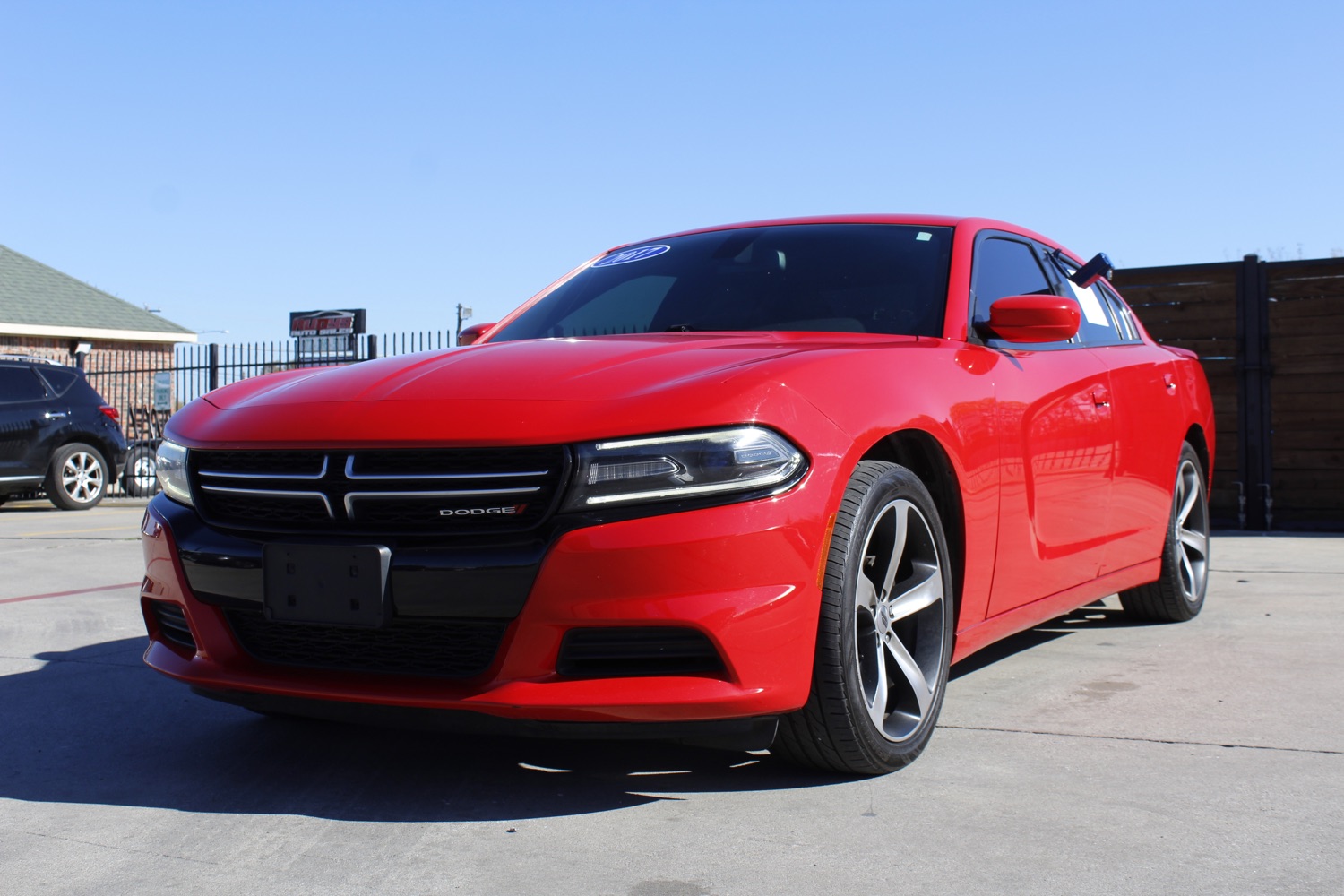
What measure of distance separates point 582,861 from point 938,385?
1.52 meters

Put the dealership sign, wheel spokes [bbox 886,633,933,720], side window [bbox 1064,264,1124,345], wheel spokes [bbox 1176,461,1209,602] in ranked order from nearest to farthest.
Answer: wheel spokes [bbox 886,633,933,720], side window [bbox 1064,264,1124,345], wheel spokes [bbox 1176,461,1209,602], the dealership sign

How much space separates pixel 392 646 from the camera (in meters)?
2.72

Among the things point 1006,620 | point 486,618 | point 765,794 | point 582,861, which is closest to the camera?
point 582,861

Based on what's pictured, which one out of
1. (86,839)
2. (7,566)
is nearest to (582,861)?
(86,839)

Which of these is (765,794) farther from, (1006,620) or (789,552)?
(1006,620)

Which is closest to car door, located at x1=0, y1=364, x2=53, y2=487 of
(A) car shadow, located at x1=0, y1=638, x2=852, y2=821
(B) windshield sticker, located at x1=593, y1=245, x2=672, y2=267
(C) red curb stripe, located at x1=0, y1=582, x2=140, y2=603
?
(C) red curb stripe, located at x1=0, y1=582, x2=140, y2=603

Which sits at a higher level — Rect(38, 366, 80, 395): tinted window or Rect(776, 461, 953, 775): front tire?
Rect(38, 366, 80, 395): tinted window

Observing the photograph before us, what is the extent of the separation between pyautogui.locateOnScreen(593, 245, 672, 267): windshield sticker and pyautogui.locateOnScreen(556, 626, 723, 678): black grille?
2.05 metres

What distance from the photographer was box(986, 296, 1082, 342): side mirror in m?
3.60

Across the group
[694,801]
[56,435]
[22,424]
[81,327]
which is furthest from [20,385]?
[81,327]

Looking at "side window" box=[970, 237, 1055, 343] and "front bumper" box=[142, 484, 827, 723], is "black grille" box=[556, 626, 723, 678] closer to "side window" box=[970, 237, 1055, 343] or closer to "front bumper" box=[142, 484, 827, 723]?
"front bumper" box=[142, 484, 827, 723]

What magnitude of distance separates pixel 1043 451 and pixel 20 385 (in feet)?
42.0

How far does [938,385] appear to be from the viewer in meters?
3.27

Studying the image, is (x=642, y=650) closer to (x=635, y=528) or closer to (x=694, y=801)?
(x=635, y=528)
